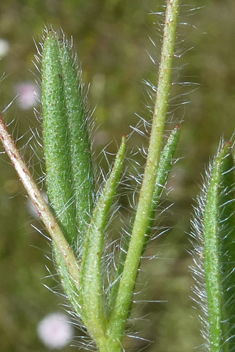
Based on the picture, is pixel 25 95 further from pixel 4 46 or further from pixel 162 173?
pixel 162 173

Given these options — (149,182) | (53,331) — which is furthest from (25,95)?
(149,182)

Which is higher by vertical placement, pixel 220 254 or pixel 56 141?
pixel 56 141

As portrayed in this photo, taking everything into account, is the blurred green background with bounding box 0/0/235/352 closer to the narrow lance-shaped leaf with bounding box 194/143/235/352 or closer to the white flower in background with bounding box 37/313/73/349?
the white flower in background with bounding box 37/313/73/349

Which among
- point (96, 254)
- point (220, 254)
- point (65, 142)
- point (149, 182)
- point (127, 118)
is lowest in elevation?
point (127, 118)

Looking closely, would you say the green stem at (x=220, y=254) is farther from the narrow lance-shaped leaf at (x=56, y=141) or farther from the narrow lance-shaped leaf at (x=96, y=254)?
the narrow lance-shaped leaf at (x=56, y=141)

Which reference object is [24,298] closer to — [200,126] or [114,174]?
[200,126]

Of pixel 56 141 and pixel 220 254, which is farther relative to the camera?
pixel 56 141

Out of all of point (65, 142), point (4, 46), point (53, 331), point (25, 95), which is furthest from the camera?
point (4, 46)

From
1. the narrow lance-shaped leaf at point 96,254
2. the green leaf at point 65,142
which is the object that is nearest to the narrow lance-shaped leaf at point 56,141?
the green leaf at point 65,142
